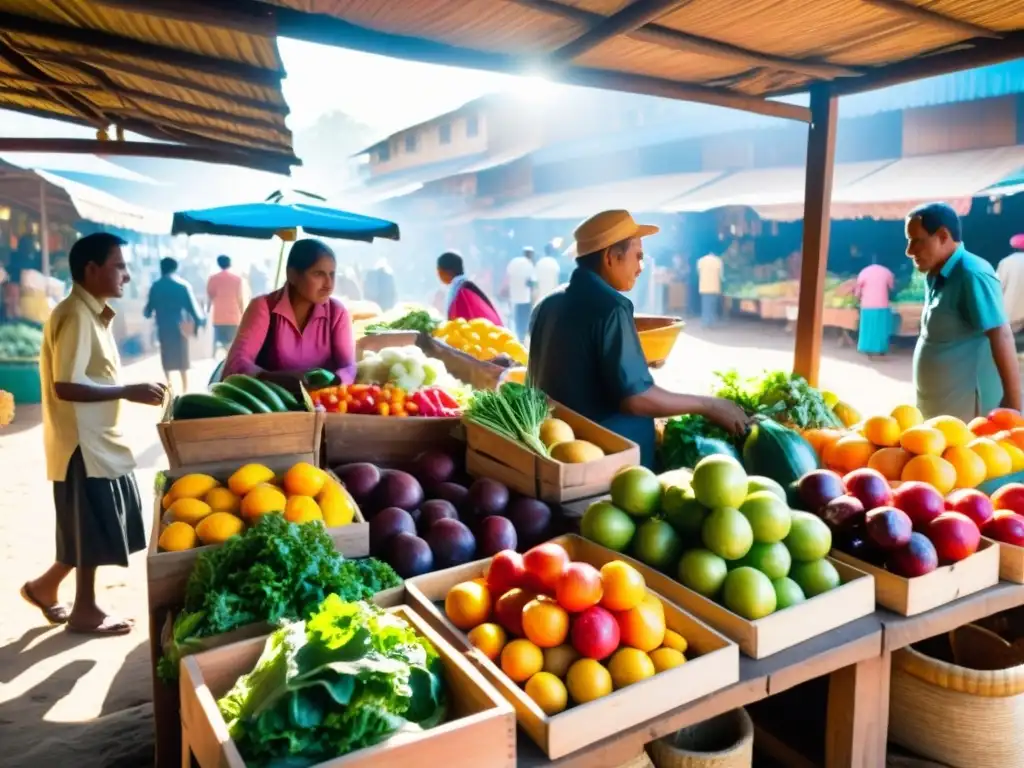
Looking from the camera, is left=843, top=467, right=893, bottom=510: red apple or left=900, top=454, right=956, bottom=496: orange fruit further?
left=900, top=454, right=956, bottom=496: orange fruit

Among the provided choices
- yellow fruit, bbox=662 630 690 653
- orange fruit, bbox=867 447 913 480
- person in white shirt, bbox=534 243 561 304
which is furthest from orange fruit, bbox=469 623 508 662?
person in white shirt, bbox=534 243 561 304

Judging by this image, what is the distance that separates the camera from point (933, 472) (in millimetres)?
2807

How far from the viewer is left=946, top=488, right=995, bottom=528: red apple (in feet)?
8.29

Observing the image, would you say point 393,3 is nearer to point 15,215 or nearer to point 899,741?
point 899,741

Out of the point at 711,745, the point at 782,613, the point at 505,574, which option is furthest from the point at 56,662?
the point at 782,613

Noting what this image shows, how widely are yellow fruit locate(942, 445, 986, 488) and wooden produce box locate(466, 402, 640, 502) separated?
1.18m

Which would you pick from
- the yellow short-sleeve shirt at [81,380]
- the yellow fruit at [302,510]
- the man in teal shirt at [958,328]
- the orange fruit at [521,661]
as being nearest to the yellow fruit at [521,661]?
the orange fruit at [521,661]

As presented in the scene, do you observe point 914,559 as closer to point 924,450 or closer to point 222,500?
point 924,450

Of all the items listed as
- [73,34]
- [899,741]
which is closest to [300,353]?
[73,34]

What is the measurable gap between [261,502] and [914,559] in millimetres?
1903

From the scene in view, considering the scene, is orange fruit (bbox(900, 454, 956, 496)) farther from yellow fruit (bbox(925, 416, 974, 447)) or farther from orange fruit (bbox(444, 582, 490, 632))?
orange fruit (bbox(444, 582, 490, 632))

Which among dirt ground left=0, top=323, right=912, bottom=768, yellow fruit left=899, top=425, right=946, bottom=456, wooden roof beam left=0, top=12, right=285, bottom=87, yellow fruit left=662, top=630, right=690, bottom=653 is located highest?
wooden roof beam left=0, top=12, right=285, bottom=87

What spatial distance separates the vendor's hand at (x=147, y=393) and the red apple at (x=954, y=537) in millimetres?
2983

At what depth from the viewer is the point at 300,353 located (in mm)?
4105
